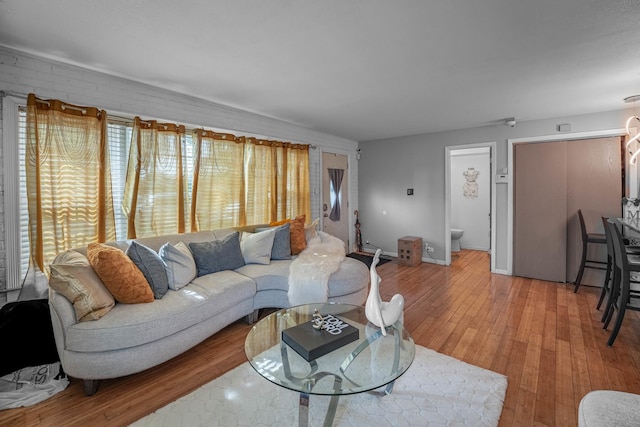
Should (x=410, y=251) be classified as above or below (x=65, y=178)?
below

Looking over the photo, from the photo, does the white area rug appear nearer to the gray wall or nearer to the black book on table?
the black book on table

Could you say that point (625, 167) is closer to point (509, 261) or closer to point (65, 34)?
point (509, 261)

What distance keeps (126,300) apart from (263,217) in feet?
7.28

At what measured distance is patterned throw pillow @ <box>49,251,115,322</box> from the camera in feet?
6.29

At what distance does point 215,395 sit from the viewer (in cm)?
192

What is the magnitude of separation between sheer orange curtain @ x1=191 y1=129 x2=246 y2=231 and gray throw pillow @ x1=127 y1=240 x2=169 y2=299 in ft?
3.08

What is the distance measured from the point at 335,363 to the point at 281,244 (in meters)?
2.07

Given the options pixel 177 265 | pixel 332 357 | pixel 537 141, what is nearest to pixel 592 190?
pixel 537 141

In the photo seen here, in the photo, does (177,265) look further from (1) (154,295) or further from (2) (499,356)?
(2) (499,356)

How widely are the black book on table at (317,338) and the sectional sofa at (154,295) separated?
39.4 inches

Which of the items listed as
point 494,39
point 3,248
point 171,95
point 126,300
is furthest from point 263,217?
point 494,39

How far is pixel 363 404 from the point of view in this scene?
1.83 m

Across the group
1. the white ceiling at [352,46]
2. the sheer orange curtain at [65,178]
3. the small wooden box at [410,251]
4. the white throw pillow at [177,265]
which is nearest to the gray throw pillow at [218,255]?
the white throw pillow at [177,265]

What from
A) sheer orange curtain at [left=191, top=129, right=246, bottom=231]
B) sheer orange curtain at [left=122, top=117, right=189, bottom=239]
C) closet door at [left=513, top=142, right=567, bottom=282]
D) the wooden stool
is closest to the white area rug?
sheer orange curtain at [left=122, top=117, right=189, bottom=239]
